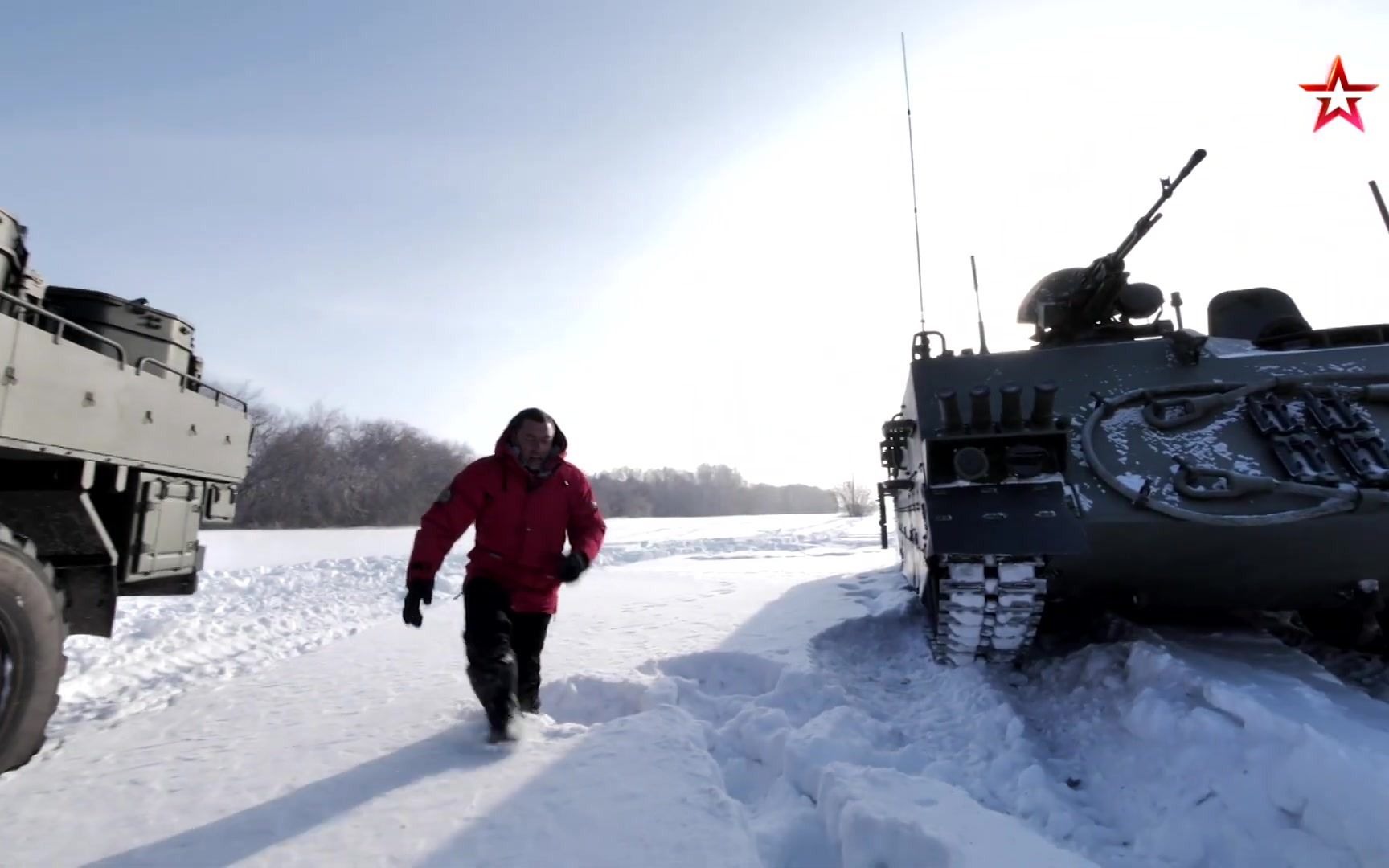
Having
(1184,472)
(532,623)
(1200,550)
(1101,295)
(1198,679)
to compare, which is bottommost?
(1198,679)

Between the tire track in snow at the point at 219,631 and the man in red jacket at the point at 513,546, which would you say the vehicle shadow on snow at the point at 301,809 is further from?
the tire track in snow at the point at 219,631

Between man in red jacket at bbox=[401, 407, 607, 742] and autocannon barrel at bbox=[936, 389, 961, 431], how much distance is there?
1975mm

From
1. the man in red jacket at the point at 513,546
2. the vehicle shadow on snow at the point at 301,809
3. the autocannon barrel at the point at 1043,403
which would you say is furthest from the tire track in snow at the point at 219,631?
the autocannon barrel at the point at 1043,403

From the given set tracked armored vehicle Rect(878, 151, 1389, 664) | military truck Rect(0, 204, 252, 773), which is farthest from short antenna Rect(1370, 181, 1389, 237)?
military truck Rect(0, 204, 252, 773)

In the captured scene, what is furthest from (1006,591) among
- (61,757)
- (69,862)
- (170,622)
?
(170,622)

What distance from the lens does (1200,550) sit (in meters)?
3.56

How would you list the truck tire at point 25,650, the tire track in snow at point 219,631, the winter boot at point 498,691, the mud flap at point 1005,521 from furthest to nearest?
the tire track in snow at point 219,631 → the mud flap at point 1005,521 → the winter boot at point 498,691 → the truck tire at point 25,650

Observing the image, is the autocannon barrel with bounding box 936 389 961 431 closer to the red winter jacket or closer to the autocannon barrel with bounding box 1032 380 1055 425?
the autocannon barrel with bounding box 1032 380 1055 425

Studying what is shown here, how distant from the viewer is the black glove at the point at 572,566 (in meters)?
3.23

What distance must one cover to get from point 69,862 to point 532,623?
1.74 meters

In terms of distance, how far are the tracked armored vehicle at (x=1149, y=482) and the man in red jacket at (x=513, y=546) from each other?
1.88m

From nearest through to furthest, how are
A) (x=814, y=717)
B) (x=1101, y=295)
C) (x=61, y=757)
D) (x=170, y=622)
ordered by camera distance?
(x=61, y=757) < (x=814, y=717) < (x=1101, y=295) < (x=170, y=622)

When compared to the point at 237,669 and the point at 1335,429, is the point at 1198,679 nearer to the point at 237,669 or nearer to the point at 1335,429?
the point at 1335,429

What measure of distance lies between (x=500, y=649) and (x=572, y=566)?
465 millimetres
